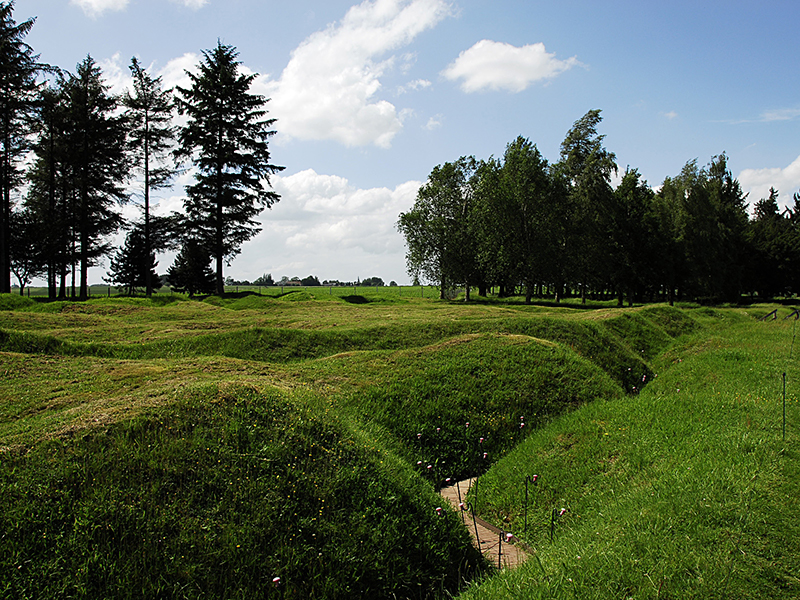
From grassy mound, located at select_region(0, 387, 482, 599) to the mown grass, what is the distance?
0.92m

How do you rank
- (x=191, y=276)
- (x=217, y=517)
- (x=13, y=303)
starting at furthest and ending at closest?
(x=191, y=276) → (x=13, y=303) → (x=217, y=517)

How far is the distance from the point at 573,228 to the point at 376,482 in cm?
3571

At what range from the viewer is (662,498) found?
459cm

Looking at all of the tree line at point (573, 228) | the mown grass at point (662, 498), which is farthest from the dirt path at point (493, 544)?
the tree line at point (573, 228)

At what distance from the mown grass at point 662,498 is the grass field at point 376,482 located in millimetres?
22

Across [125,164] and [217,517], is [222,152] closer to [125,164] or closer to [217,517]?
→ [125,164]

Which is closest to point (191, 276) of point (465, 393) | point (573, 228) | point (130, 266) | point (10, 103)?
point (130, 266)

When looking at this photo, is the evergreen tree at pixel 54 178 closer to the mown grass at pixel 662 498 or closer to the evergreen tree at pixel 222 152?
the evergreen tree at pixel 222 152

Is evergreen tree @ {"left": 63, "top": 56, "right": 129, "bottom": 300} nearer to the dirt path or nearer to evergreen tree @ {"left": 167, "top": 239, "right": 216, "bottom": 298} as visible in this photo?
evergreen tree @ {"left": 167, "top": 239, "right": 216, "bottom": 298}

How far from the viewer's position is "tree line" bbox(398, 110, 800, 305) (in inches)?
1415

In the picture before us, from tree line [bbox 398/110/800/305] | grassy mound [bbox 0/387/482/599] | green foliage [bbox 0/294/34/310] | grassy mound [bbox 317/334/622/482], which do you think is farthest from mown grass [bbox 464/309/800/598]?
tree line [bbox 398/110/800/305]

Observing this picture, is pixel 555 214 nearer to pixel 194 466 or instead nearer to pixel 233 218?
pixel 233 218

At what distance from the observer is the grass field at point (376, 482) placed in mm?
3586

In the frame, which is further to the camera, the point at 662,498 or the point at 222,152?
the point at 222,152
